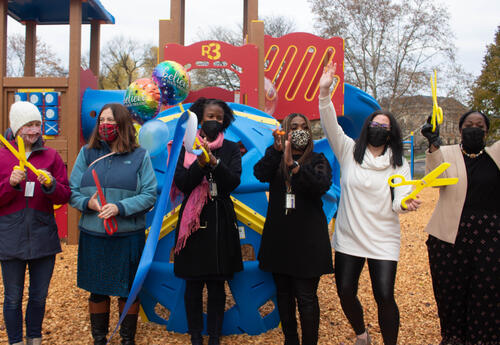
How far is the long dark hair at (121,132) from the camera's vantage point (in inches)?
113

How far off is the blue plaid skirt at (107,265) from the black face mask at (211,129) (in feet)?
2.92

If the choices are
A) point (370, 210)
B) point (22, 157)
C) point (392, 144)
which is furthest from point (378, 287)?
point (22, 157)

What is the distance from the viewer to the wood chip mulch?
3430 mm

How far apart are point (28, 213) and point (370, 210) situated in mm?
2328

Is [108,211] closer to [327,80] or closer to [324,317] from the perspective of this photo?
[327,80]

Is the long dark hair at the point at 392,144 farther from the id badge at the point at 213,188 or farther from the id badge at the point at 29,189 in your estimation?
the id badge at the point at 29,189

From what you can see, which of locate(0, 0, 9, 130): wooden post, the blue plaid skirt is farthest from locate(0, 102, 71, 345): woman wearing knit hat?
locate(0, 0, 9, 130): wooden post

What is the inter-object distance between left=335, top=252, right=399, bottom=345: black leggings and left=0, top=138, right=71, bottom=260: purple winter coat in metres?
2.00

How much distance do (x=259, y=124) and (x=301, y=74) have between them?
243 centimetres

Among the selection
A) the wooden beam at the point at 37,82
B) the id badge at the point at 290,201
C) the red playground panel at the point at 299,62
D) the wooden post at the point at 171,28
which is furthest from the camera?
the wooden beam at the point at 37,82

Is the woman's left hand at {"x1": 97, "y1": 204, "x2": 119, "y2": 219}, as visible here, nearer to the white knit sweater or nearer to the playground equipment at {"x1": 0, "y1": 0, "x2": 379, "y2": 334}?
the playground equipment at {"x1": 0, "y1": 0, "x2": 379, "y2": 334}

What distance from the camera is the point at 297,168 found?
269 centimetres

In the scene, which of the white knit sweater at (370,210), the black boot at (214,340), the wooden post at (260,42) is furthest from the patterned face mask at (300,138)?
the wooden post at (260,42)

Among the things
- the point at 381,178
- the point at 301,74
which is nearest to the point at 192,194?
the point at 381,178
